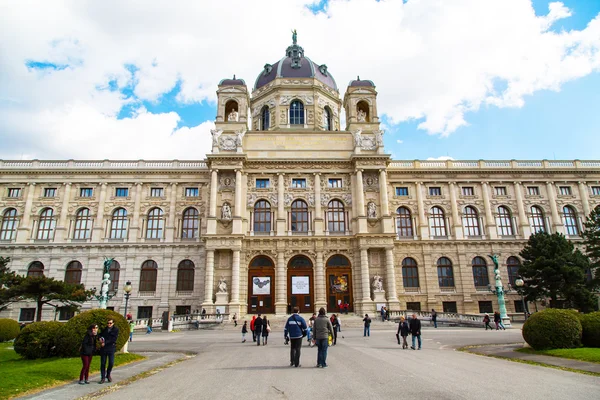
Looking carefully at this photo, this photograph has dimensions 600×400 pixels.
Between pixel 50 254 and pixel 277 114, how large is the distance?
31.6m

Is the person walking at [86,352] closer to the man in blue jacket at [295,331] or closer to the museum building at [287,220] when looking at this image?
the man in blue jacket at [295,331]

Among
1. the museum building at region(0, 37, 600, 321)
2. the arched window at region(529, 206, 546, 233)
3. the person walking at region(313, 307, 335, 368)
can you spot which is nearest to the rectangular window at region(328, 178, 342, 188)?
the museum building at region(0, 37, 600, 321)

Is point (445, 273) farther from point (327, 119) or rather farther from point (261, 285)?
point (327, 119)

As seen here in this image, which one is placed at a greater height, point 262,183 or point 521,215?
point 262,183

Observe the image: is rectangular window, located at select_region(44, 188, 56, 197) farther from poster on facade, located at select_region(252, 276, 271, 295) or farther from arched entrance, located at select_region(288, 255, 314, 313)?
arched entrance, located at select_region(288, 255, 314, 313)

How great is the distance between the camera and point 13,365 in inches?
591

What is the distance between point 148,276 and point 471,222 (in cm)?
3831

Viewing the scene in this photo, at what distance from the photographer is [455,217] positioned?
4806cm

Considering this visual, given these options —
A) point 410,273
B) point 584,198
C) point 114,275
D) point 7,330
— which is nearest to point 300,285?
point 410,273

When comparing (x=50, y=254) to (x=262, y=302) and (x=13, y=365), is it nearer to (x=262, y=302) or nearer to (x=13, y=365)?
(x=262, y=302)

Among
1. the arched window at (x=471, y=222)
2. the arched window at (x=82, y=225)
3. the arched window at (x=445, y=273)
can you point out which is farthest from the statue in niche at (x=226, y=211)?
the arched window at (x=471, y=222)

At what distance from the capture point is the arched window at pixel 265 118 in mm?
55369

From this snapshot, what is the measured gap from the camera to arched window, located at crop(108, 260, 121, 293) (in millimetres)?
44656

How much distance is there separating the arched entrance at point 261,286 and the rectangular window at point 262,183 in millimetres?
8031
